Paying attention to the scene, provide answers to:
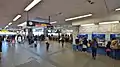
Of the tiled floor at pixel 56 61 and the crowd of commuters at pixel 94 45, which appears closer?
the tiled floor at pixel 56 61

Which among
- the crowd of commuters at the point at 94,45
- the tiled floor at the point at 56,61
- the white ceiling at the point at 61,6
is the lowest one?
the tiled floor at the point at 56,61

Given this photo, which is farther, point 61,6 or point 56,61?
point 56,61

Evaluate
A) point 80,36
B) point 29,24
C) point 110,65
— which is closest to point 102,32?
point 80,36

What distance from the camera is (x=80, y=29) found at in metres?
16.8

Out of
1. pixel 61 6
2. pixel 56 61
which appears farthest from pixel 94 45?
pixel 61 6

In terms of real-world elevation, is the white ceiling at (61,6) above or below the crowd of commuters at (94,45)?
above

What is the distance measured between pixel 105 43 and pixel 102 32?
3.47 feet

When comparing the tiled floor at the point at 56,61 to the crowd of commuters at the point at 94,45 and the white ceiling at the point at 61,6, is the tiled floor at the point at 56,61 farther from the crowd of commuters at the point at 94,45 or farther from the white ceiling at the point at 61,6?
the white ceiling at the point at 61,6

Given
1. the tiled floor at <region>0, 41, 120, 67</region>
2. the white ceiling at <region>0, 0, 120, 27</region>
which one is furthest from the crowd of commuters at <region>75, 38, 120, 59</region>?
the white ceiling at <region>0, 0, 120, 27</region>

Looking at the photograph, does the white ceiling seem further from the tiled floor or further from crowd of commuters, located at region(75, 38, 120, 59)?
the tiled floor

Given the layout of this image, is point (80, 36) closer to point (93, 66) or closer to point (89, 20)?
point (89, 20)

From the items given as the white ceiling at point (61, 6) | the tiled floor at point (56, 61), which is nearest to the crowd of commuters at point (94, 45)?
the tiled floor at point (56, 61)

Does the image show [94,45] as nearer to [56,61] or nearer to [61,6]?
[56,61]

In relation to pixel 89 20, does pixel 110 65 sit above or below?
below
